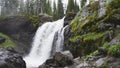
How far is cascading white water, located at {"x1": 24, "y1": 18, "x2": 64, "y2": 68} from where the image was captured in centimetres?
3897

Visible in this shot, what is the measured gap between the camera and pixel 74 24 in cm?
3250

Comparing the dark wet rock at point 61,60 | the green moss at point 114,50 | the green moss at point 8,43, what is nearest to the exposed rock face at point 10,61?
the dark wet rock at point 61,60

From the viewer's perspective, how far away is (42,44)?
42.8 meters

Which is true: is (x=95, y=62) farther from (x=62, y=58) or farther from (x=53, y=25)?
(x=53, y=25)

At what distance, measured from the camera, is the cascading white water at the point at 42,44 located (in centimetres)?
3897

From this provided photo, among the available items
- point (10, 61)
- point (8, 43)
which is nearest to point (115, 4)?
point (10, 61)

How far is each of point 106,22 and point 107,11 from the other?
1.48 metres

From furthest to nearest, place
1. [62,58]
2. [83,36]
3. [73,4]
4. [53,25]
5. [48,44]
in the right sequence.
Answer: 1. [73,4]
2. [53,25]
3. [48,44]
4. [83,36]
5. [62,58]

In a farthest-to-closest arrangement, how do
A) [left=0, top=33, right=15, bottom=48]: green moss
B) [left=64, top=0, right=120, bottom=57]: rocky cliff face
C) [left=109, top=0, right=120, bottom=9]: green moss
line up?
[left=0, top=33, right=15, bottom=48]: green moss → [left=109, top=0, right=120, bottom=9]: green moss → [left=64, top=0, right=120, bottom=57]: rocky cliff face

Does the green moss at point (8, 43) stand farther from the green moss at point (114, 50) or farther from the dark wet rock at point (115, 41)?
the green moss at point (114, 50)

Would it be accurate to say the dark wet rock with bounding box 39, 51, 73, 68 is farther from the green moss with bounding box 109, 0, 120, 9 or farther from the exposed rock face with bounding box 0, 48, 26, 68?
the green moss with bounding box 109, 0, 120, 9

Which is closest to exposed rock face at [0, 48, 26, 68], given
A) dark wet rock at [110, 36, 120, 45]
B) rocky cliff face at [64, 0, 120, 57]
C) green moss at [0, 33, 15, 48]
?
rocky cliff face at [64, 0, 120, 57]

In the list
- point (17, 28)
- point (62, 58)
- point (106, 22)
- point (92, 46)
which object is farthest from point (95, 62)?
point (17, 28)

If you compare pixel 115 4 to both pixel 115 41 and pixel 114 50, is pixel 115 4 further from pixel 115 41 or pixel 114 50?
pixel 114 50
